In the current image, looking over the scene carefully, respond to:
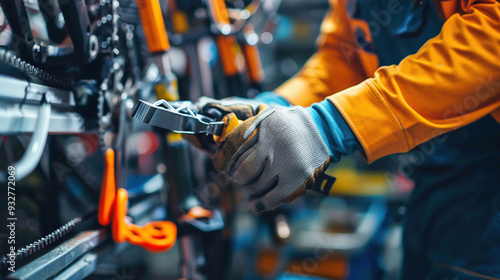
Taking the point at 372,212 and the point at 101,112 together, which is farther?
the point at 372,212

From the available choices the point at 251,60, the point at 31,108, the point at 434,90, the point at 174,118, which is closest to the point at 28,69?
the point at 31,108

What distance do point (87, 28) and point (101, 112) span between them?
163 mm

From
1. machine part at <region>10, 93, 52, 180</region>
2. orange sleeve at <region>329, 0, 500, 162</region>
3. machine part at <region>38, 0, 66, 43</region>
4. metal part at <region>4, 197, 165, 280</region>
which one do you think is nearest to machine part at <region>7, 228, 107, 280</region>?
metal part at <region>4, 197, 165, 280</region>

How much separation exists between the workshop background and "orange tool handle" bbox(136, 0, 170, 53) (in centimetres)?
3

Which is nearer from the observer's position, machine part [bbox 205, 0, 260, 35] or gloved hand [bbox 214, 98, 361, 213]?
gloved hand [bbox 214, 98, 361, 213]

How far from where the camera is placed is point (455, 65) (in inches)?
24.5

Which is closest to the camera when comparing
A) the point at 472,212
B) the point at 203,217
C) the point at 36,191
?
the point at 472,212

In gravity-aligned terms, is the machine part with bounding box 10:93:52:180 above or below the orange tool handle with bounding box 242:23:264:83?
above

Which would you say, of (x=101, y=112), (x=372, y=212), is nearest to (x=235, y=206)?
(x=101, y=112)

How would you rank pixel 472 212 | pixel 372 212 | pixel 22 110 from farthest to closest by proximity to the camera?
pixel 372 212, pixel 472 212, pixel 22 110

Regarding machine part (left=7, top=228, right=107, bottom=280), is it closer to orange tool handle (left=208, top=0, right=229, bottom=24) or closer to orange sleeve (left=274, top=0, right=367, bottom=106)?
orange sleeve (left=274, top=0, right=367, bottom=106)

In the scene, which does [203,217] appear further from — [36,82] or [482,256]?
[482,256]

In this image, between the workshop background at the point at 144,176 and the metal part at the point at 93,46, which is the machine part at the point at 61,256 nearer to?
the workshop background at the point at 144,176

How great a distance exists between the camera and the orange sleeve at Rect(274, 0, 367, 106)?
985 mm
